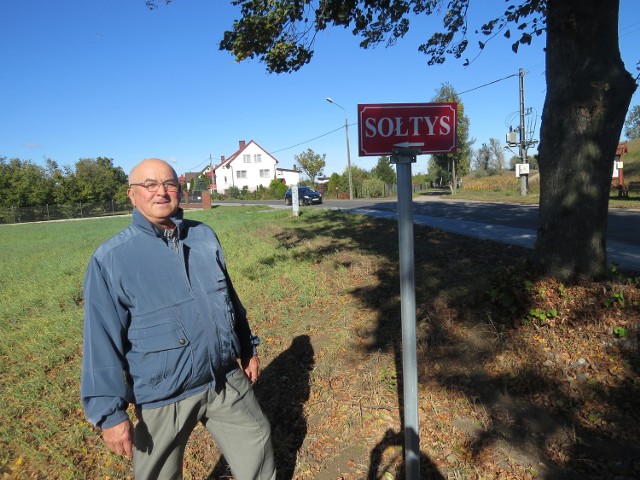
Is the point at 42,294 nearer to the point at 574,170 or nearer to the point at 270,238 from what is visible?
the point at 270,238

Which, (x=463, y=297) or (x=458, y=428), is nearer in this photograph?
(x=458, y=428)

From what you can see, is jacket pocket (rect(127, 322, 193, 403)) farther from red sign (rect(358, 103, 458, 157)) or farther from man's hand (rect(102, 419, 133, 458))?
red sign (rect(358, 103, 458, 157))

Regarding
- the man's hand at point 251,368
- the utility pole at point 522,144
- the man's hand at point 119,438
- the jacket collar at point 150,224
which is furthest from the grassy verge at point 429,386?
the utility pole at point 522,144

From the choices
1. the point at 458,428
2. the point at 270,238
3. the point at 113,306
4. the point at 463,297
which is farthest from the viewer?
the point at 270,238

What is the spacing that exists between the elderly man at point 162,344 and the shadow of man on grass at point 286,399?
77 cm

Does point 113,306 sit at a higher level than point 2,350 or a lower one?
higher

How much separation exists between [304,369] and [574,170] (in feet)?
9.55

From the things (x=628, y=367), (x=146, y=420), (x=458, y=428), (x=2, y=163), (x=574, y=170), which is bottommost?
(x=458, y=428)

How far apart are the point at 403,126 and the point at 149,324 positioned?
4.72ft

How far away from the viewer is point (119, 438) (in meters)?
1.73

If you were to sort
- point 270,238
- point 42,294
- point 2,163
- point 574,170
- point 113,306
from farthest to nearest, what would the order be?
1. point 2,163
2. point 270,238
3. point 42,294
4. point 574,170
5. point 113,306

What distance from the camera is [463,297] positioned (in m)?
4.53

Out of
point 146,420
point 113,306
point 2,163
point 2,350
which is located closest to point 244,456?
point 146,420

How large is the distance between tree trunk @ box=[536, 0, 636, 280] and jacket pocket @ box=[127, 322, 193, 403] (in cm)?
334
